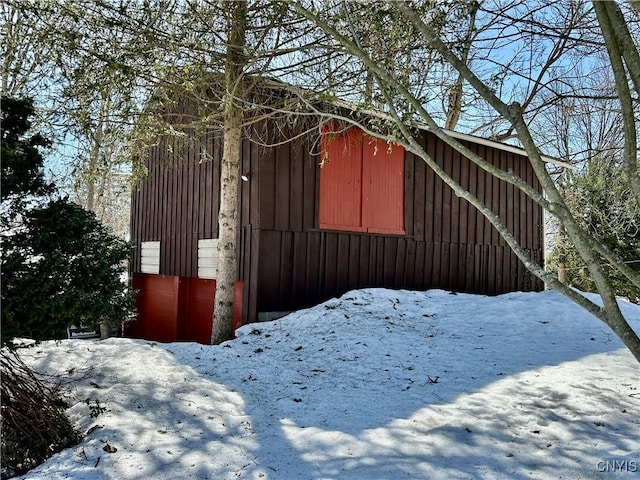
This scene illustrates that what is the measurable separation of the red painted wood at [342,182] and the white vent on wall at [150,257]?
13.6ft

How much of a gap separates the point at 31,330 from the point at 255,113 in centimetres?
446

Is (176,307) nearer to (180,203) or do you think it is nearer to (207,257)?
(207,257)

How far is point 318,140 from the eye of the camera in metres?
7.33

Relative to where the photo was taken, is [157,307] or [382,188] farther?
[157,307]

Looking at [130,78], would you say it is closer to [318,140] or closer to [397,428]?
[318,140]

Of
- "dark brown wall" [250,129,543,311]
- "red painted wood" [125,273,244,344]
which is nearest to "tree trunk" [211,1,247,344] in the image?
"dark brown wall" [250,129,543,311]

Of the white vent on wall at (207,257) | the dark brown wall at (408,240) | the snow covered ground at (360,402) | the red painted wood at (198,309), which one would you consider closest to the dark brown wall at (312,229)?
the dark brown wall at (408,240)

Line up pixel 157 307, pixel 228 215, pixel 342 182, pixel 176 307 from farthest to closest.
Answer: pixel 157 307, pixel 176 307, pixel 342 182, pixel 228 215

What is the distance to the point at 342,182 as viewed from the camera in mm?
7602

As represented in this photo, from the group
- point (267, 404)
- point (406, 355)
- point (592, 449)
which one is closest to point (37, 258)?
point (267, 404)

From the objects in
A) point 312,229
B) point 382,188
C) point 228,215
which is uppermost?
point 382,188

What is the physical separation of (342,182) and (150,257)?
484cm

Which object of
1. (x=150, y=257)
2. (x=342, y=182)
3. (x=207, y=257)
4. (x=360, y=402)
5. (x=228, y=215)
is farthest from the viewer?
(x=150, y=257)

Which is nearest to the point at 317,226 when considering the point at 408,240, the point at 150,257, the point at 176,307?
the point at 408,240
